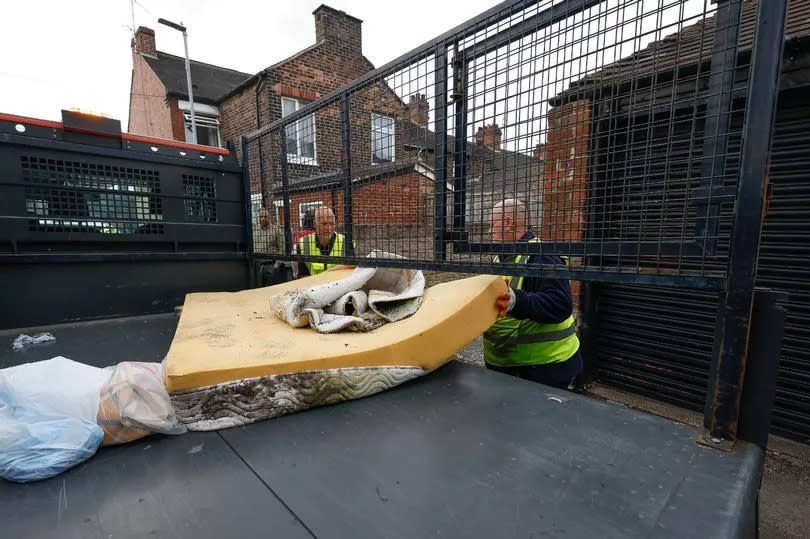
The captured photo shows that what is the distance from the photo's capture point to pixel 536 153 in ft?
4.42

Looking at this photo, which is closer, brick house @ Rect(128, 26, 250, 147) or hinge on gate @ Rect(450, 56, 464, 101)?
hinge on gate @ Rect(450, 56, 464, 101)

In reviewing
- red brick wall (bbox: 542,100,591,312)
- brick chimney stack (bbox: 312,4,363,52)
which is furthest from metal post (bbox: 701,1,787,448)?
brick chimney stack (bbox: 312,4,363,52)

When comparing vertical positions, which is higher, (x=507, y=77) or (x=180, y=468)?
(x=507, y=77)

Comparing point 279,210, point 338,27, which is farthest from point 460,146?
point 338,27

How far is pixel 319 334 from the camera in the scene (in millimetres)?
1423

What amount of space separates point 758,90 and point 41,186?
123 inches

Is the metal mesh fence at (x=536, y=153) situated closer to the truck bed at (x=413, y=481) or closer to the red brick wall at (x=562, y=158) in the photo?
the red brick wall at (x=562, y=158)

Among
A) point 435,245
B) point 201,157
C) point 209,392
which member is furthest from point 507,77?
point 201,157

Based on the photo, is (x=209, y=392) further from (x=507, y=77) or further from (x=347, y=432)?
(x=507, y=77)

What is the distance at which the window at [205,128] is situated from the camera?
12.7 m

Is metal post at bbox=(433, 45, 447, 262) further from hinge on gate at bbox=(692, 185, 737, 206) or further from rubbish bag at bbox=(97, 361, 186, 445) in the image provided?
rubbish bag at bbox=(97, 361, 186, 445)

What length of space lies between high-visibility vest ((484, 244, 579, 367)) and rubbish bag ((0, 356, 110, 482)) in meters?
1.74

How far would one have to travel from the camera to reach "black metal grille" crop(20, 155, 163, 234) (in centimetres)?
216

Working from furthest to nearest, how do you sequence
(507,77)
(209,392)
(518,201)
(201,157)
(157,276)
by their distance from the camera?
(201,157) < (157,276) < (518,201) < (507,77) < (209,392)
